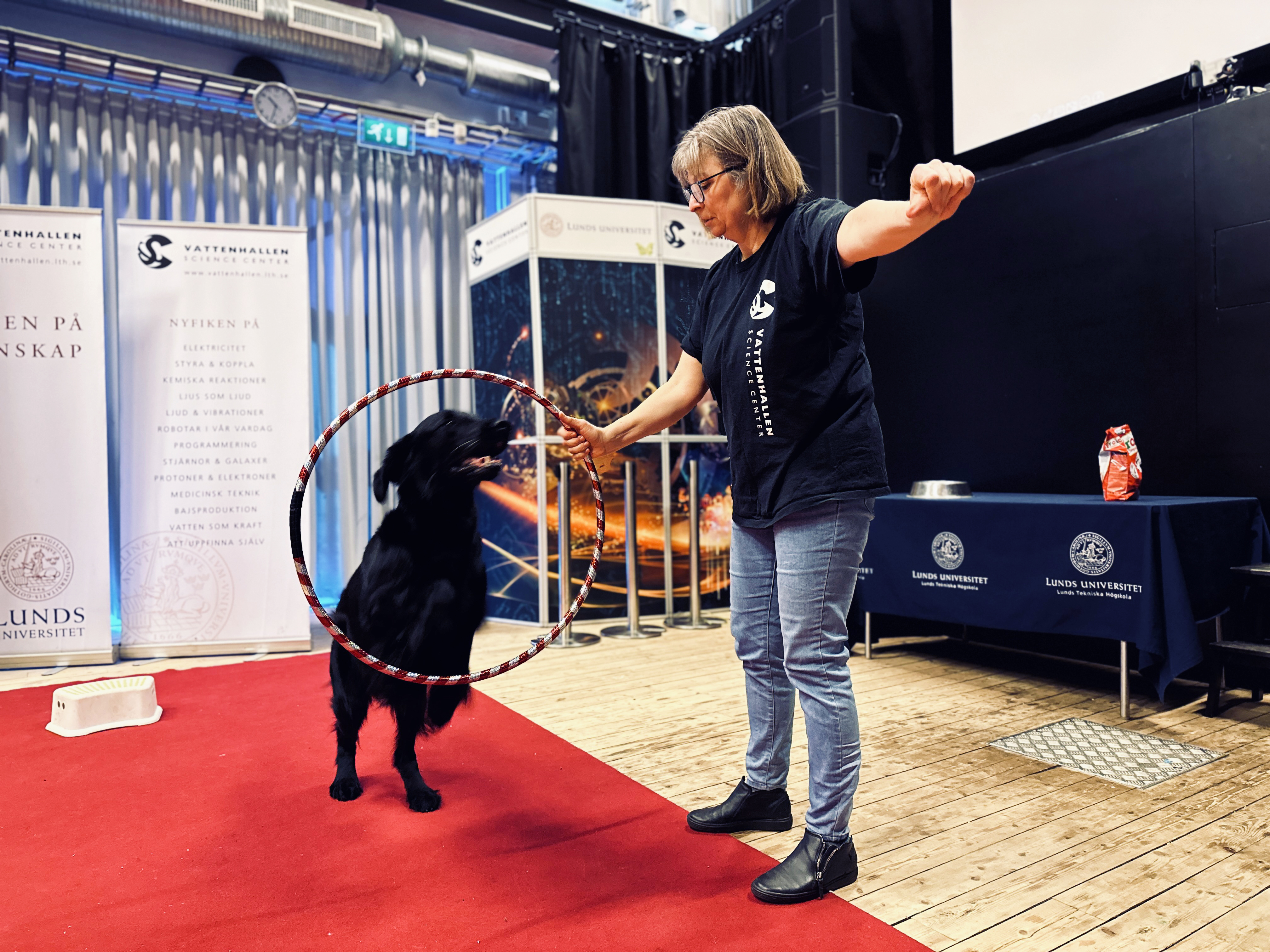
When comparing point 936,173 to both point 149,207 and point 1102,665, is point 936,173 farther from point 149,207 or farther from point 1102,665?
point 149,207

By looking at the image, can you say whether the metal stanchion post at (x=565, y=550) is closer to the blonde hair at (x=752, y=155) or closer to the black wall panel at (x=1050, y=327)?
the black wall panel at (x=1050, y=327)

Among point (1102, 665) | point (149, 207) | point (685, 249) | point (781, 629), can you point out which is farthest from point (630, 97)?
point (781, 629)

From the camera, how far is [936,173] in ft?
4.11

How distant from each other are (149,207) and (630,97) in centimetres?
309

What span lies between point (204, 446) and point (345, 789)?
8.52 ft

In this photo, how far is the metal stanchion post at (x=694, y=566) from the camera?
487cm

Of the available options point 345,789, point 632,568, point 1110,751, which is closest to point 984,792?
point 1110,751

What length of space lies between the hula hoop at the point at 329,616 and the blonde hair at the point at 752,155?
2.06ft

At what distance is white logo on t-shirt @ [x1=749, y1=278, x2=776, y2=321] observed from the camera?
1645 mm

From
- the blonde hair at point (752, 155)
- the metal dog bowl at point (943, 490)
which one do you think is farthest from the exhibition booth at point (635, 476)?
the metal dog bowl at point (943, 490)

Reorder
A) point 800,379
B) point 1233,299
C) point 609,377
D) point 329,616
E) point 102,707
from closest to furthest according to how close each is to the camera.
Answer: point 800,379 < point 329,616 < point 102,707 < point 1233,299 < point 609,377

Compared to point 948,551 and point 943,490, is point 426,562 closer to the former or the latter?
point 948,551

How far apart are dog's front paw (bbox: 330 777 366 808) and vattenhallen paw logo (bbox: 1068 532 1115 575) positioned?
2571 millimetres

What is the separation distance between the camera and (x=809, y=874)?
1689 millimetres
